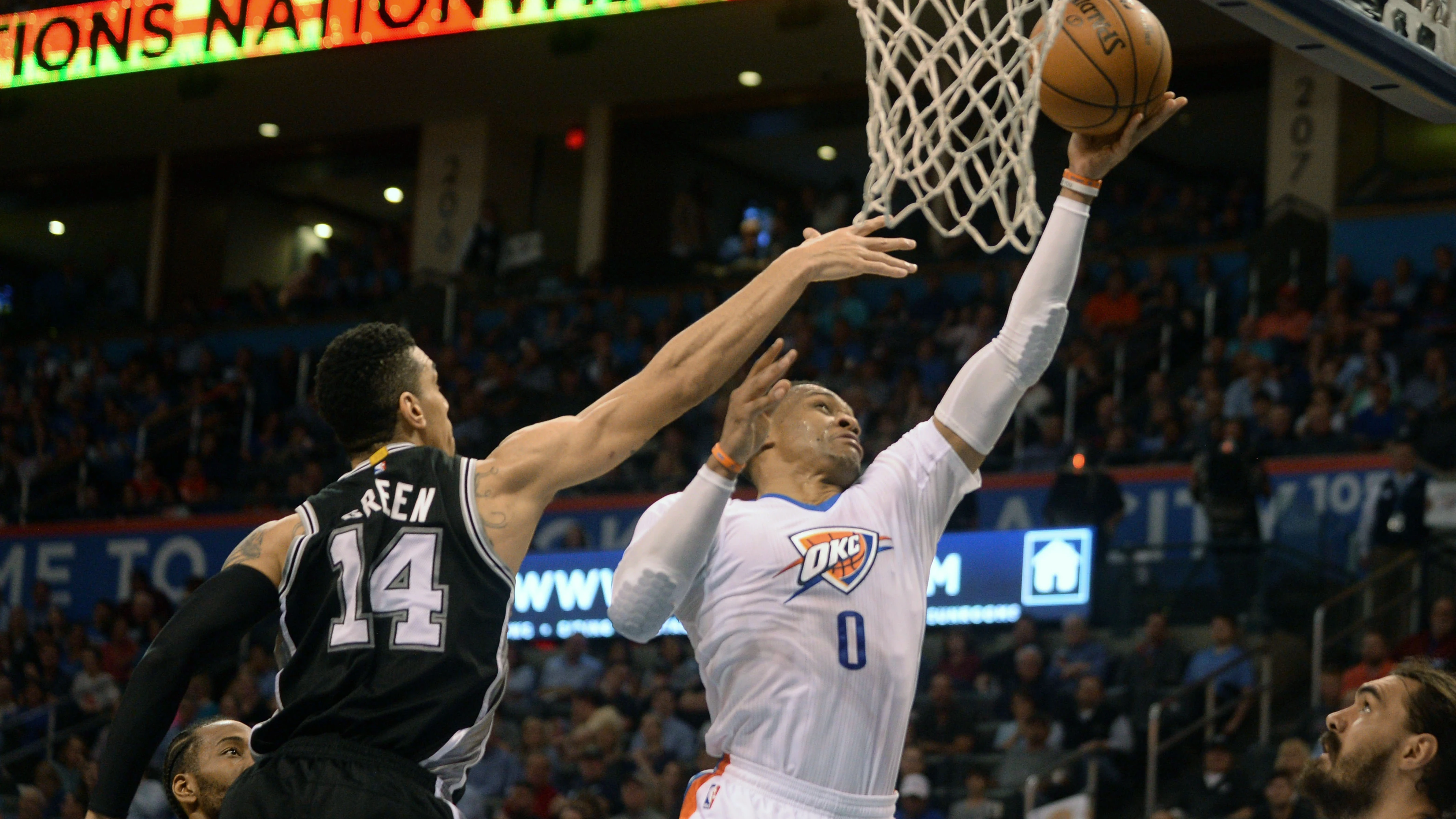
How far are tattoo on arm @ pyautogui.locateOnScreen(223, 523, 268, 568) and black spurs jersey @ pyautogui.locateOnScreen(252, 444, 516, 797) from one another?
0.25 ft

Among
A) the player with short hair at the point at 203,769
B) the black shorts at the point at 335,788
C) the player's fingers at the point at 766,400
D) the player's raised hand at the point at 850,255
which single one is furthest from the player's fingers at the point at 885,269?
the player with short hair at the point at 203,769

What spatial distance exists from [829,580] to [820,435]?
48 cm

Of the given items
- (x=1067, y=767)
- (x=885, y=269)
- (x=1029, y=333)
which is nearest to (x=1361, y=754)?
(x=1029, y=333)

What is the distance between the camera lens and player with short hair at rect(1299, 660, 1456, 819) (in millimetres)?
3693

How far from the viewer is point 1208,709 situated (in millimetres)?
10742

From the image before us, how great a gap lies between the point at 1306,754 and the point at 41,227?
21.1 metres

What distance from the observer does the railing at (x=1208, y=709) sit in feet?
33.6

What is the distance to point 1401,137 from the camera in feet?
55.6

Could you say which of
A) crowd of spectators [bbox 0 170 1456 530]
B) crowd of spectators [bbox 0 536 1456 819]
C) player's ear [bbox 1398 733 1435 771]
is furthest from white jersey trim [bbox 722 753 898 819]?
crowd of spectators [bbox 0 170 1456 530]

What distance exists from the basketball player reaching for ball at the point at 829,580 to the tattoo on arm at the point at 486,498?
1.93ft

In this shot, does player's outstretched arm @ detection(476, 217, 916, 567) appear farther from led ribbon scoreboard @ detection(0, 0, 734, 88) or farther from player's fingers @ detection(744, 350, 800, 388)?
led ribbon scoreboard @ detection(0, 0, 734, 88)

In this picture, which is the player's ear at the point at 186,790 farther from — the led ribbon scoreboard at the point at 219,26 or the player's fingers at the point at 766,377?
the led ribbon scoreboard at the point at 219,26

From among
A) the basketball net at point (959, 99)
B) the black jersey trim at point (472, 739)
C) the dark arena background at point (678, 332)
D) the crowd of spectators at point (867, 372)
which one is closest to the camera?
the black jersey trim at point (472, 739)

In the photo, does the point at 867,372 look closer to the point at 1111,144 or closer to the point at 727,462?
the point at 1111,144
